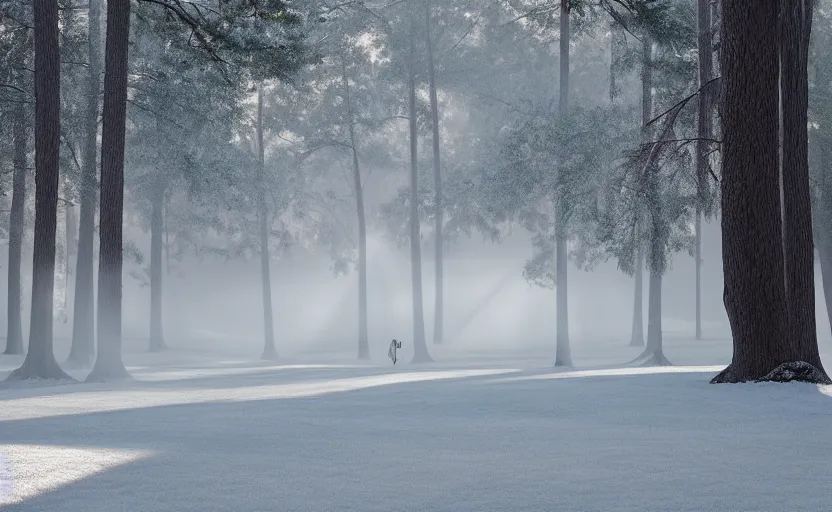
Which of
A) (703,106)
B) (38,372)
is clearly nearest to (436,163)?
(703,106)

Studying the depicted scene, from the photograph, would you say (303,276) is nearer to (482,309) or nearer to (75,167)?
(482,309)

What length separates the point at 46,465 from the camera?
7426 mm

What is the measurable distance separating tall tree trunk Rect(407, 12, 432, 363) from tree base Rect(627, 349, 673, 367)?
789 cm

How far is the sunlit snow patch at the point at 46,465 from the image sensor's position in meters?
6.53

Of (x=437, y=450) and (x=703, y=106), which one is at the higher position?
(x=703, y=106)

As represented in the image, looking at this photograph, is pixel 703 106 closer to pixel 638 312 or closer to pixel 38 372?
pixel 38 372

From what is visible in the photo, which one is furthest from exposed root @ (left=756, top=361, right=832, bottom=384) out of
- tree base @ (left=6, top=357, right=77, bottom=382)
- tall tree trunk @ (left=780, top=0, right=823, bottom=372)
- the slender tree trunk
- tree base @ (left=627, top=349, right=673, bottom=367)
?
the slender tree trunk

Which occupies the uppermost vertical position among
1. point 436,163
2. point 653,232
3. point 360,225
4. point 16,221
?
point 436,163

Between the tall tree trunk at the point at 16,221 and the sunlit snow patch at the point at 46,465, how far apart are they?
16.2 m

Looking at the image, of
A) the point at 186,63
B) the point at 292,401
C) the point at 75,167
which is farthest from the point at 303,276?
the point at 292,401

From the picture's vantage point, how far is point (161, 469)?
739 cm

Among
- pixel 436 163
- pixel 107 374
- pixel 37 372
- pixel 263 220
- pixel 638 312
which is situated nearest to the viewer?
pixel 37 372

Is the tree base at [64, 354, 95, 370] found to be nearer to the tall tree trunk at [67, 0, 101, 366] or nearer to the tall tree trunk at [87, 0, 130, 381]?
the tall tree trunk at [67, 0, 101, 366]

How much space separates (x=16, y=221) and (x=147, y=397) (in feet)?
55.7
